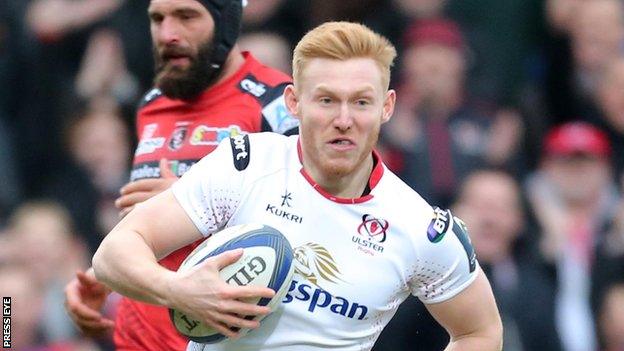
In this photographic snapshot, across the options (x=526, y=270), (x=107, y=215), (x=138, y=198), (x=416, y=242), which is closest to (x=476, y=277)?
(x=416, y=242)

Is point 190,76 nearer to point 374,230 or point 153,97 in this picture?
point 153,97

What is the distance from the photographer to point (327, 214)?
5527mm

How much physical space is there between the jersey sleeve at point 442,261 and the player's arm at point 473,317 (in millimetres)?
43

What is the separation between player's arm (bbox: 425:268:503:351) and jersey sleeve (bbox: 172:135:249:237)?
860 mm

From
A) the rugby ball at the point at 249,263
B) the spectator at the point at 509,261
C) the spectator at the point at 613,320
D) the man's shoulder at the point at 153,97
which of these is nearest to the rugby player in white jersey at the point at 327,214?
the rugby ball at the point at 249,263

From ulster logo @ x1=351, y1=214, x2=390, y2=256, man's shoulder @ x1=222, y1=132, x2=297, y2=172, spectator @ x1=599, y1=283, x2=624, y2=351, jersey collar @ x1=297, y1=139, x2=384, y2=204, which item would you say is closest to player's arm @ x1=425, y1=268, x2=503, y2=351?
ulster logo @ x1=351, y1=214, x2=390, y2=256

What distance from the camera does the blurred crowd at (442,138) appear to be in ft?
30.7

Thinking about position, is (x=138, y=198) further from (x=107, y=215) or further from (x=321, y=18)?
(x=321, y=18)

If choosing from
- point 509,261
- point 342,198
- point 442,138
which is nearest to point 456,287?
point 342,198

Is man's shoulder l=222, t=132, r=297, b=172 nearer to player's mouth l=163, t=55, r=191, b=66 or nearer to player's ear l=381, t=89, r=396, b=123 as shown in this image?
player's ear l=381, t=89, r=396, b=123

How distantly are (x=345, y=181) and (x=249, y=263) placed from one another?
56 centimetres

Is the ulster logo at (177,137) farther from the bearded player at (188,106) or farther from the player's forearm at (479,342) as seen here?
the player's forearm at (479,342)

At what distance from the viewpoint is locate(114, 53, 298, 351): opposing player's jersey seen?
255 inches

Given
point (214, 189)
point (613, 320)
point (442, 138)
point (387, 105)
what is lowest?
point (613, 320)
